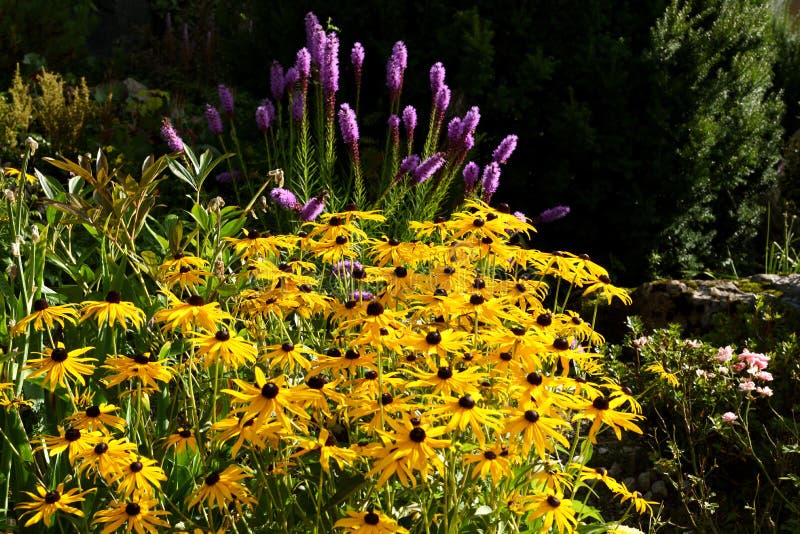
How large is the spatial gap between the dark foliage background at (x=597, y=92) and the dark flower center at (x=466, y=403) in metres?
3.67

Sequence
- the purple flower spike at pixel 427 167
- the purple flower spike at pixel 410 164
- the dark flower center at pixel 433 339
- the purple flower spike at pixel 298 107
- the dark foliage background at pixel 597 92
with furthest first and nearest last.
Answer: the dark foliage background at pixel 597 92 → the purple flower spike at pixel 298 107 → the purple flower spike at pixel 410 164 → the purple flower spike at pixel 427 167 → the dark flower center at pixel 433 339

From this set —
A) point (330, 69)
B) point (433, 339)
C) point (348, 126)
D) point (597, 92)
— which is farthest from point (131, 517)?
point (597, 92)

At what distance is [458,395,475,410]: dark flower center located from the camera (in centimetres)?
168

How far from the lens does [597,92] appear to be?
543cm

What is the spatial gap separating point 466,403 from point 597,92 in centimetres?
417

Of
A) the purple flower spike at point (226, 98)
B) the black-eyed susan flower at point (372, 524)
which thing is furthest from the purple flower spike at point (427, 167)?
the black-eyed susan flower at point (372, 524)

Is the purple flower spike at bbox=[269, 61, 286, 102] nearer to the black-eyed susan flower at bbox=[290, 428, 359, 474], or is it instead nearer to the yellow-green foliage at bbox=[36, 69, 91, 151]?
the yellow-green foliage at bbox=[36, 69, 91, 151]

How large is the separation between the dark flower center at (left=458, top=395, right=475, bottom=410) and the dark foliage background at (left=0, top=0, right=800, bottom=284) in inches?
145

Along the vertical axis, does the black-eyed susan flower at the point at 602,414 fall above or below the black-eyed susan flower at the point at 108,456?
above

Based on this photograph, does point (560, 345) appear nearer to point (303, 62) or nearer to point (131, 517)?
point (131, 517)

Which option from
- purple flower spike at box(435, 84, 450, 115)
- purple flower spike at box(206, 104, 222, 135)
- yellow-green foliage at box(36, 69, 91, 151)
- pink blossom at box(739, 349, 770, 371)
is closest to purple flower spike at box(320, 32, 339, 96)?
purple flower spike at box(435, 84, 450, 115)

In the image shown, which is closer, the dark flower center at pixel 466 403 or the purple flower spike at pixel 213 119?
the dark flower center at pixel 466 403

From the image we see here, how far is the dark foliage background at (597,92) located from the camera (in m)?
5.30

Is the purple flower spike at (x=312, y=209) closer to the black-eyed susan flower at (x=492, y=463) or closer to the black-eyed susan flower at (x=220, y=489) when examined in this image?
the black-eyed susan flower at (x=220, y=489)
